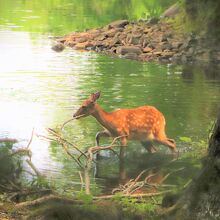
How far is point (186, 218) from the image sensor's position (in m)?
5.38

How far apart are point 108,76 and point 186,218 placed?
566 inches

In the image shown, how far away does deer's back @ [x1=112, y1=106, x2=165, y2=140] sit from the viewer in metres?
10.0

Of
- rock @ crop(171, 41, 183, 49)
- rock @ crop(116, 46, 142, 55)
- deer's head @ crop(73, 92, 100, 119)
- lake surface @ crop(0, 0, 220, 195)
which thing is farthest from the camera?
rock @ crop(116, 46, 142, 55)

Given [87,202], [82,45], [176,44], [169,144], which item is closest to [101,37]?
[82,45]

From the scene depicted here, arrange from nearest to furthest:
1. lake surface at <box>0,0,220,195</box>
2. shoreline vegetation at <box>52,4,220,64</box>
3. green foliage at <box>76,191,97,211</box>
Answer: green foliage at <box>76,191,97,211</box>
lake surface at <box>0,0,220,195</box>
shoreline vegetation at <box>52,4,220,64</box>

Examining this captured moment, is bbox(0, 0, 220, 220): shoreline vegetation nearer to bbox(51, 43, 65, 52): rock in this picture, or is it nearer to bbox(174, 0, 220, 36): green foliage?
bbox(174, 0, 220, 36): green foliage

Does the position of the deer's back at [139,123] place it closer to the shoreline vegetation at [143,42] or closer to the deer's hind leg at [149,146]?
the deer's hind leg at [149,146]

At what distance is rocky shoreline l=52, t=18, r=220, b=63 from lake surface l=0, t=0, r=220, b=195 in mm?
837

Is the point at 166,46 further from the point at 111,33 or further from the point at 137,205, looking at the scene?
the point at 137,205

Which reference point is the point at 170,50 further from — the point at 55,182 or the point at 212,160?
the point at 212,160

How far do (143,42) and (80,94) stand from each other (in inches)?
403

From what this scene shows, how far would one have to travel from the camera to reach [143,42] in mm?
26172

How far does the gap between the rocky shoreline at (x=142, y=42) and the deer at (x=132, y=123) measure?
11.4m

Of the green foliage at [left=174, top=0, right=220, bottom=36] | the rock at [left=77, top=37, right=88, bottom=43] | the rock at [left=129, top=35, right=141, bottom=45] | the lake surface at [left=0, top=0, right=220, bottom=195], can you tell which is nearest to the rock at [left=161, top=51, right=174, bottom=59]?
the lake surface at [left=0, top=0, right=220, bottom=195]
